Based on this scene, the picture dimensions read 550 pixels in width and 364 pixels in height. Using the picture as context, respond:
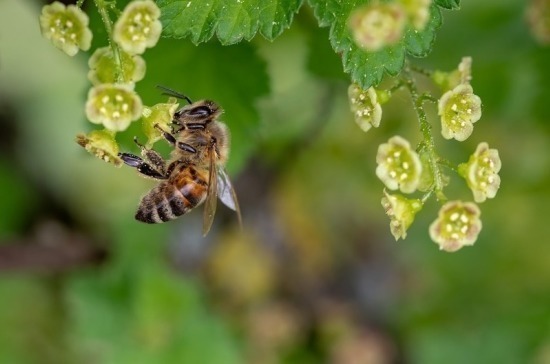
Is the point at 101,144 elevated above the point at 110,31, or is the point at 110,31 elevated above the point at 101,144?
the point at 110,31

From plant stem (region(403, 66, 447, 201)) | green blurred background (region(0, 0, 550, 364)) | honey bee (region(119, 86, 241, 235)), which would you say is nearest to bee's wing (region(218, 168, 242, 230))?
honey bee (region(119, 86, 241, 235))

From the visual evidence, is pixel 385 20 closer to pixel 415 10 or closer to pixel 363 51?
pixel 415 10

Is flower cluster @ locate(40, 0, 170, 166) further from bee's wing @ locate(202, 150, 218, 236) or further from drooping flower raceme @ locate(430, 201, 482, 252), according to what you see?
drooping flower raceme @ locate(430, 201, 482, 252)

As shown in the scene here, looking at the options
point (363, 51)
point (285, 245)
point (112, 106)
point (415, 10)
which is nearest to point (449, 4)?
point (363, 51)

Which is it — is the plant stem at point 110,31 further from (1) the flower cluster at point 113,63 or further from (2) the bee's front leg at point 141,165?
(2) the bee's front leg at point 141,165

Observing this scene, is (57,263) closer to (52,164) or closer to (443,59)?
(52,164)

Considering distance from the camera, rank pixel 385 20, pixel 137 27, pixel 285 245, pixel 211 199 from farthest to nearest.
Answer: pixel 285 245, pixel 211 199, pixel 137 27, pixel 385 20

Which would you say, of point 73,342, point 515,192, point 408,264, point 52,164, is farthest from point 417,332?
point 52,164
